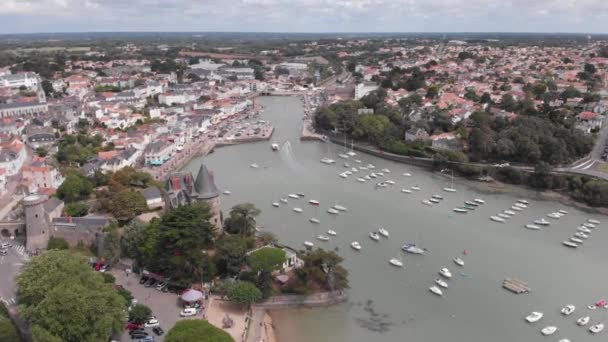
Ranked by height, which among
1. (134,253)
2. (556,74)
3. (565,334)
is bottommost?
(565,334)

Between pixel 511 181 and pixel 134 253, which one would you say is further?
pixel 511 181

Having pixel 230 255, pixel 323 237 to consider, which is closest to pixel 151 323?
pixel 230 255

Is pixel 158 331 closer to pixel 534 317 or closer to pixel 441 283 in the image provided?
pixel 441 283

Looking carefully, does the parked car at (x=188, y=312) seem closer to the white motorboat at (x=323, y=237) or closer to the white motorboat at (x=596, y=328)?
the white motorboat at (x=323, y=237)

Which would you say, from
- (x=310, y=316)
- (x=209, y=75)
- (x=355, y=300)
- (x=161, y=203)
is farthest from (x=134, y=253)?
(x=209, y=75)

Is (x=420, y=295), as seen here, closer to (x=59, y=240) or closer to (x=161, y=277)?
(x=161, y=277)

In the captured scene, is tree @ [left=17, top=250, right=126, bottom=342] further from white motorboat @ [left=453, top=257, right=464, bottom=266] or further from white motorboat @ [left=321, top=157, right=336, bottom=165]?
white motorboat @ [left=321, top=157, right=336, bottom=165]

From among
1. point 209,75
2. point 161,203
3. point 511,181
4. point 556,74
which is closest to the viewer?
point 161,203
